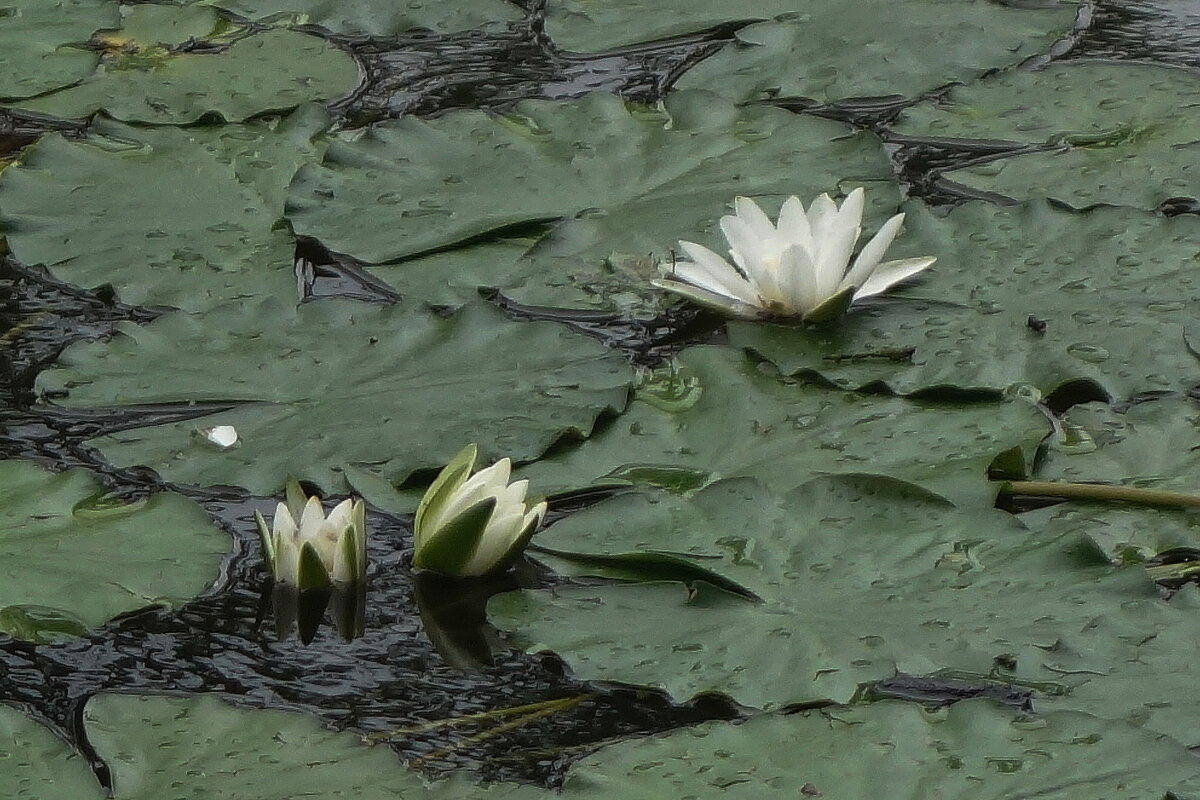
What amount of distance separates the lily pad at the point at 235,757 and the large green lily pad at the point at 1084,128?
1.49 m

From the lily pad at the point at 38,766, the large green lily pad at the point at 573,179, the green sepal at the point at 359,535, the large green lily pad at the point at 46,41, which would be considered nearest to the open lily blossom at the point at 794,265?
the large green lily pad at the point at 573,179

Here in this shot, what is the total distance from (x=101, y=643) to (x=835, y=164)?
1.41 metres

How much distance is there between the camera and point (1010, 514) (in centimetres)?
181

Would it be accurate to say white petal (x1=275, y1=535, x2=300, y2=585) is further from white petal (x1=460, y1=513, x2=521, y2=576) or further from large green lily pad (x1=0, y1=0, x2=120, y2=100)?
large green lily pad (x1=0, y1=0, x2=120, y2=100)

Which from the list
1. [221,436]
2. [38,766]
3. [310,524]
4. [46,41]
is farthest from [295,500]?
[46,41]

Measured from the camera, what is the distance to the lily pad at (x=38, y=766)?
1.45 metres

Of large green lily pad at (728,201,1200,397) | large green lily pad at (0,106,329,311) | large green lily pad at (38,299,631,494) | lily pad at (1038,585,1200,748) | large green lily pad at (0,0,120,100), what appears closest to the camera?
lily pad at (1038,585,1200,748)

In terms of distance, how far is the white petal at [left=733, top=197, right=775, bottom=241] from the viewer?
7.29ft

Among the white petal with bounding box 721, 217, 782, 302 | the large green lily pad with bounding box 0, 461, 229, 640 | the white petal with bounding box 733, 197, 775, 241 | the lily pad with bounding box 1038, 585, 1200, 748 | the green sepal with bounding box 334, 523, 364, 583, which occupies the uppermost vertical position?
the white petal with bounding box 733, 197, 775, 241

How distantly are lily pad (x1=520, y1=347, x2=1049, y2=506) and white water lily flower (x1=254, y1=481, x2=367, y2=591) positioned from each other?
0.87 feet

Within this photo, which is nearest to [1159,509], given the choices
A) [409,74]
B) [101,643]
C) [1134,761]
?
[1134,761]

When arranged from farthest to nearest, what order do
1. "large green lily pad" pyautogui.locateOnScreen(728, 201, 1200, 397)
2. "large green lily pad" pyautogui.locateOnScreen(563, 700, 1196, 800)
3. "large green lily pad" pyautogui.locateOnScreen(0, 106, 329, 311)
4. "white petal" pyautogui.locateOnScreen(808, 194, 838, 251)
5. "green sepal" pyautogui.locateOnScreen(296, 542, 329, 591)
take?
"large green lily pad" pyautogui.locateOnScreen(0, 106, 329, 311) < "white petal" pyautogui.locateOnScreen(808, 194, 838, 251) < "large green lily pad" pyautogui.locateOnScreen(728, 201, 1200, 397) < "green sepal" pyautogui.locateOnScreen(296, 542, 329, 591) < "large green lily pad" pyautogui.locateOnScreen(563, 700, 1196, 800)

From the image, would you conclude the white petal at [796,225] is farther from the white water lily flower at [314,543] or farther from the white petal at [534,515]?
the white water lily flower at [314,543]

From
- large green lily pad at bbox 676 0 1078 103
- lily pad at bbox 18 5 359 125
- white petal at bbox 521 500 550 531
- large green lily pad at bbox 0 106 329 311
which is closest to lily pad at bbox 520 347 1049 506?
white petal at bbox 521 500 550 531
